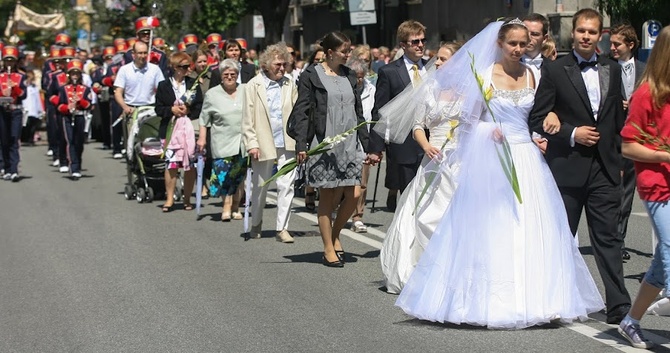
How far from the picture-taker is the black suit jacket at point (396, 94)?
11102 mm

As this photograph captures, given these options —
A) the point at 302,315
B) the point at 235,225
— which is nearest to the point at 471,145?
the point at 302,315

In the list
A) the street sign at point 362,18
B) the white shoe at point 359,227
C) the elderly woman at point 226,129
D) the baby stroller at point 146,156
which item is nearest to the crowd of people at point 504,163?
the white shoe at point 359,227

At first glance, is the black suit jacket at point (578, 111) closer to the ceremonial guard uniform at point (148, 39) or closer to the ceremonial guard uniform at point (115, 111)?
the ceremonial guard uniform at point (148, 39)

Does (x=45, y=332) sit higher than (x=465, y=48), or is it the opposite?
(x=465, y=48)

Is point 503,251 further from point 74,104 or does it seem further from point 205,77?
point 74,104

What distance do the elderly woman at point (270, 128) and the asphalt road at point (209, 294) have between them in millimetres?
364

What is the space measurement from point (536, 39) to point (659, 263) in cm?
312

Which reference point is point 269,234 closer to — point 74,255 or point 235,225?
point 235,225

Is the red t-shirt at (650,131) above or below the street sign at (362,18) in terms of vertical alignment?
below

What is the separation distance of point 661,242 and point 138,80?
1228 cm

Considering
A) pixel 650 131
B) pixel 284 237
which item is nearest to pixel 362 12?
pixel 284 237

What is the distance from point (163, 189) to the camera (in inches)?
690

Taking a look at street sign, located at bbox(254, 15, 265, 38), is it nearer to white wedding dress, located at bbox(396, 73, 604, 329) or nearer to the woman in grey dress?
the woman in grey dress

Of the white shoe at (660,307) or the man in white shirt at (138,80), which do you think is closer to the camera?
the white shoe at (660,307)
